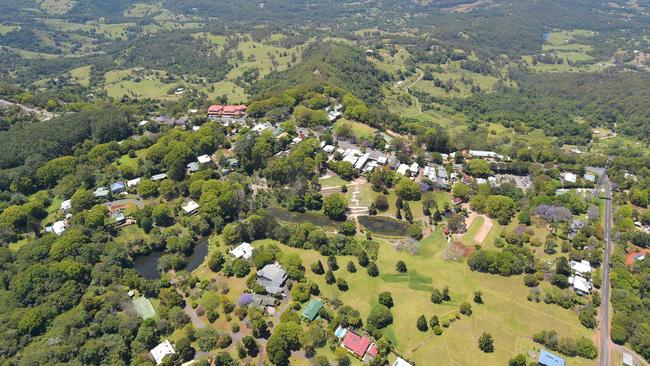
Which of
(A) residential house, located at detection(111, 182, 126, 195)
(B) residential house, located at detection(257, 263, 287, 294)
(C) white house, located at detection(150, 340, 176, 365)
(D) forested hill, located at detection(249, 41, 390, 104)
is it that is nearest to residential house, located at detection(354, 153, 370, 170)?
(B) residential house, located at detection(257, 263, 287, 294)

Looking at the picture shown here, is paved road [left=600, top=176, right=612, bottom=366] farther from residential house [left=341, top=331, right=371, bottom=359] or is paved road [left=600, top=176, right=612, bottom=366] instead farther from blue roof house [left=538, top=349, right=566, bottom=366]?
residential house [left=341, top=331, right=371, bottom=359]

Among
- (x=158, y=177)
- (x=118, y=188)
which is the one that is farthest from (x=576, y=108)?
(x=118, y=188)

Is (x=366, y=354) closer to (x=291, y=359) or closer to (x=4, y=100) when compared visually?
(x=291, y=359)

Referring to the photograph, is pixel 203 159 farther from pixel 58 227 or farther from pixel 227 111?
pixel 58 227

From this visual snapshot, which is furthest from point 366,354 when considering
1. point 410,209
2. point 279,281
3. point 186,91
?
point 186,91

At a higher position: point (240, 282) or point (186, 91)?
point (240, 282)
